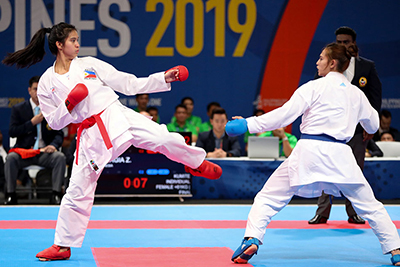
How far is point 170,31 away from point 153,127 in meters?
5.97

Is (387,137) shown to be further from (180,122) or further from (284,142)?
(180,122)

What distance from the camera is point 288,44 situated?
9344 mm

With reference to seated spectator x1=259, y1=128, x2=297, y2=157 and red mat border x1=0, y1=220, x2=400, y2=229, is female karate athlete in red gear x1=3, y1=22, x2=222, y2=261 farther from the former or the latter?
seated spectator x1=259, y1=128, x2=297, y2=157

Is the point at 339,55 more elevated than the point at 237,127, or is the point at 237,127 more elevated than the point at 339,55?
the point at 339,55

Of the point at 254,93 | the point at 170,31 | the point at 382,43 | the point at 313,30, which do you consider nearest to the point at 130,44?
the point at 170,31

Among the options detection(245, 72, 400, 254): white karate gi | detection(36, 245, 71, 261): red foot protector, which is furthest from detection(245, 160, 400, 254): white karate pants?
detection(36, 245, 71, 261): red foot protector

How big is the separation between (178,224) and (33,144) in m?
2.64

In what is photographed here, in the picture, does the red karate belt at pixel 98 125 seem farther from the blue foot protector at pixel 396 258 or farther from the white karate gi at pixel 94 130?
the blue foot protector at pixel 396 258

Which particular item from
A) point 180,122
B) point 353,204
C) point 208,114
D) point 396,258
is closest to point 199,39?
point 208,114

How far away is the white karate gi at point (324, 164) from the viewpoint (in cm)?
337

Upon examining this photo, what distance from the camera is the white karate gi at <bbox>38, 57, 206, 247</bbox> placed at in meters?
3.43

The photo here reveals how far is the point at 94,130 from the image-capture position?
11.4 feet

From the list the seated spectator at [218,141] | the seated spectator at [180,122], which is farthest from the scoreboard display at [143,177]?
the seated spectator at [180,122]

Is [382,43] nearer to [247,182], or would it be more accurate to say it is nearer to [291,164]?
[247,182]
